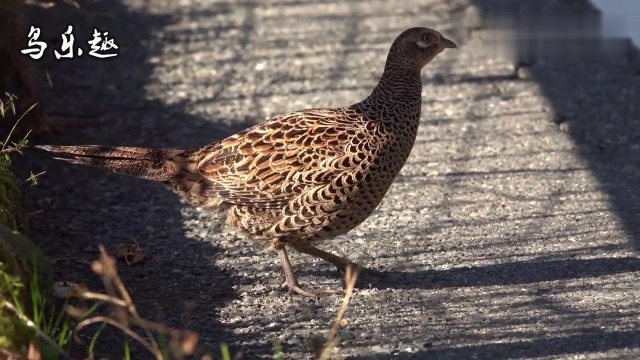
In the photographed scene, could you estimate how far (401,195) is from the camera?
20.6ft

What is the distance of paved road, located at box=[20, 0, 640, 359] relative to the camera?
15.2 ft

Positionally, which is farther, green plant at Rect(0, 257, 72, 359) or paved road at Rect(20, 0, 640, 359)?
paved road at Rect(20, 0, 640, 359)

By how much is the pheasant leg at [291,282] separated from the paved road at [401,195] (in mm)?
52

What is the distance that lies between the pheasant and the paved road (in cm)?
37

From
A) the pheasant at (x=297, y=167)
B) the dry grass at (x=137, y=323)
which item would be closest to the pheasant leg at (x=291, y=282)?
the pheasant at (x=297, y=167)

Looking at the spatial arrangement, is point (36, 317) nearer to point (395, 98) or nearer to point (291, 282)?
point (291, 282)

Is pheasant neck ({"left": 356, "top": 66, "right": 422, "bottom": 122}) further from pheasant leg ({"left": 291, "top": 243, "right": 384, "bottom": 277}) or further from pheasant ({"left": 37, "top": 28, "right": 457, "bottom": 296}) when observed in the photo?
pheasant leg ({"left": 291, "top": 243, "right": 384, "bottom": 277})

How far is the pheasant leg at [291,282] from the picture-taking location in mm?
5004

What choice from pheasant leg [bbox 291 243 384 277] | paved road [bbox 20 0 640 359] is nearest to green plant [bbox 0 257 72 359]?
paved road [bbox 20 0 640 359]

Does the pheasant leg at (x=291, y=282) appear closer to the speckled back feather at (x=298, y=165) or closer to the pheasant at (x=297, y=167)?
the pheasant at (x=297, y=167)

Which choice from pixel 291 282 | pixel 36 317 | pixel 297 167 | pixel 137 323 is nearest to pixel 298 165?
pixel 297 167

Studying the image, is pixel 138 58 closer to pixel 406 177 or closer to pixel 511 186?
pixel 406 177

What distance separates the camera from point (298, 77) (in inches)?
331

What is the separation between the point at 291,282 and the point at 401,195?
146 cm
